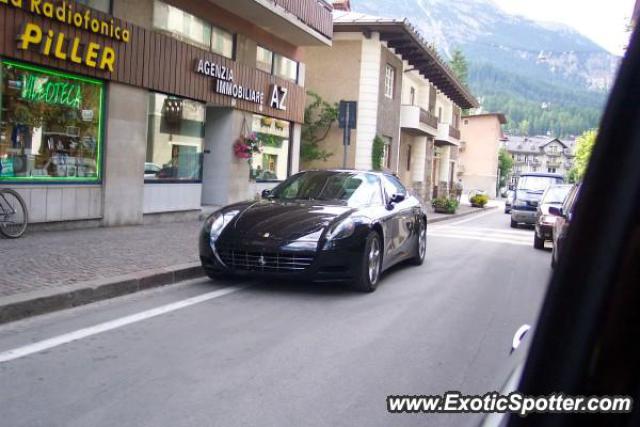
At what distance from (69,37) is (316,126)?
1494 cm

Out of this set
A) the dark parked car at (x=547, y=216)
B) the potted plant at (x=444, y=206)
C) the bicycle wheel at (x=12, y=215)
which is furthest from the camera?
the potted plant at (x=444, y=206)

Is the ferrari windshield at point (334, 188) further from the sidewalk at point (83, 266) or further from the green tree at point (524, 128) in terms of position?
the green tree at point (524, 128)

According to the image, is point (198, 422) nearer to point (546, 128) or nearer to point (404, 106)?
point (404, 106)

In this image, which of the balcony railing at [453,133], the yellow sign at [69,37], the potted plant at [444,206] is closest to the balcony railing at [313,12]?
the yellow sign at [69,37]

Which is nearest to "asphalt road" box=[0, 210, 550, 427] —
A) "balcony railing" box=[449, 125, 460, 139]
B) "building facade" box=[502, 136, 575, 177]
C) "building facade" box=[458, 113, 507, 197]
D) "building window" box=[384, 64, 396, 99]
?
"building window" box=[384, 64, 396, 99]

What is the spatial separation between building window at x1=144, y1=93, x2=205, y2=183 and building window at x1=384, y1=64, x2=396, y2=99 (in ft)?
43.3

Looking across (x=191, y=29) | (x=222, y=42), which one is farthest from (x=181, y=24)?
(x=222, y=42)

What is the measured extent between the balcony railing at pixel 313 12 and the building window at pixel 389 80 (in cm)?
742

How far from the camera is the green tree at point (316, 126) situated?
2469 cm

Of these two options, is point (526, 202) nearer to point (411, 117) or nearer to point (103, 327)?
point (411, 117)

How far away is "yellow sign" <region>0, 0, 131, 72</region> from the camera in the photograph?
985 centimetres

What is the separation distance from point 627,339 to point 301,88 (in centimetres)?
1984

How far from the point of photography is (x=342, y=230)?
725cm

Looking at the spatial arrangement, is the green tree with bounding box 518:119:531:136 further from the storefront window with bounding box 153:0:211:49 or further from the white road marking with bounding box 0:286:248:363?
the white road marking with bounding box 0:286:248:363
